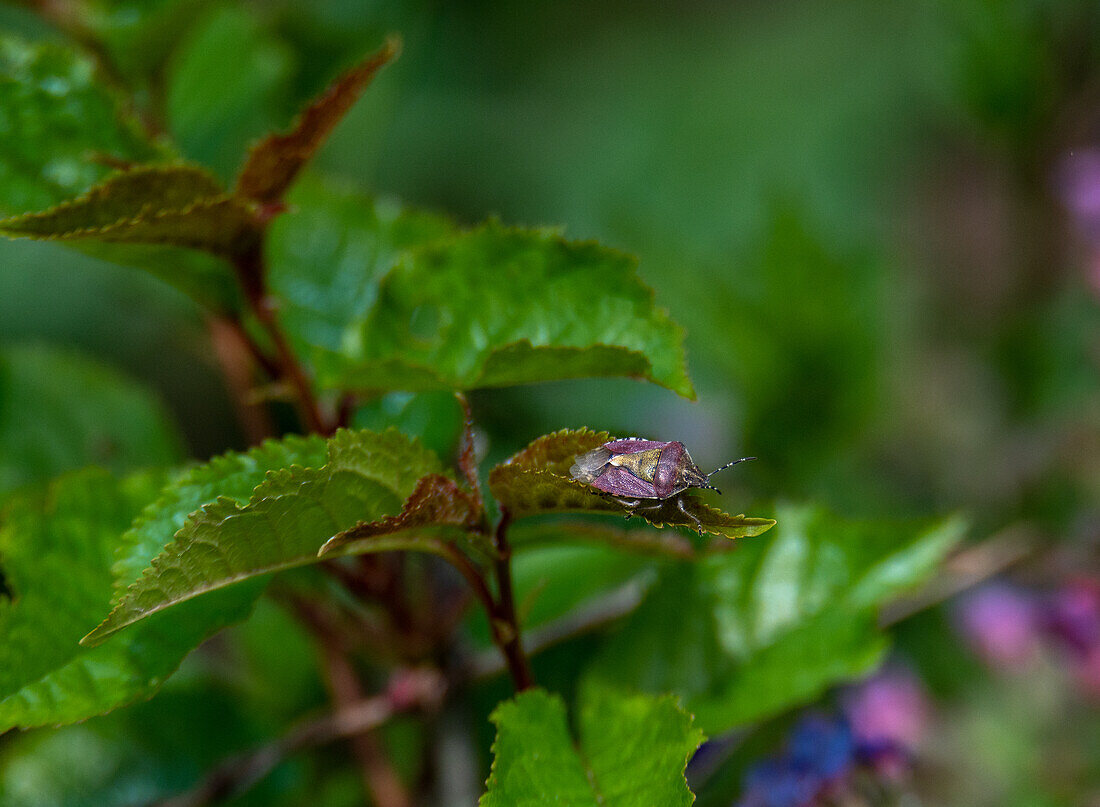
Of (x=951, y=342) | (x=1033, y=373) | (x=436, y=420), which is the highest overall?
(x=436, y=420)

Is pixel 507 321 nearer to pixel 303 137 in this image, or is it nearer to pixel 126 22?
pixel 303 137

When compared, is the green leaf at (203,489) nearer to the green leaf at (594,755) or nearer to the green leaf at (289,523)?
the green leaf at (289,523)

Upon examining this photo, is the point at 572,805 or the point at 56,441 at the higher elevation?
the point at 56,441

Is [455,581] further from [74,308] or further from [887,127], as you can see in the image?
[887,127]

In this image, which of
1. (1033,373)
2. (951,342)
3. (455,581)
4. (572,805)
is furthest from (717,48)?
(572,805)

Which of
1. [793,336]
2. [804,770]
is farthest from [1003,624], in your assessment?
[804,770]

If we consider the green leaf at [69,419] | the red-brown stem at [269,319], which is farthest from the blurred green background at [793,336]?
the green leaf at [69,419]
